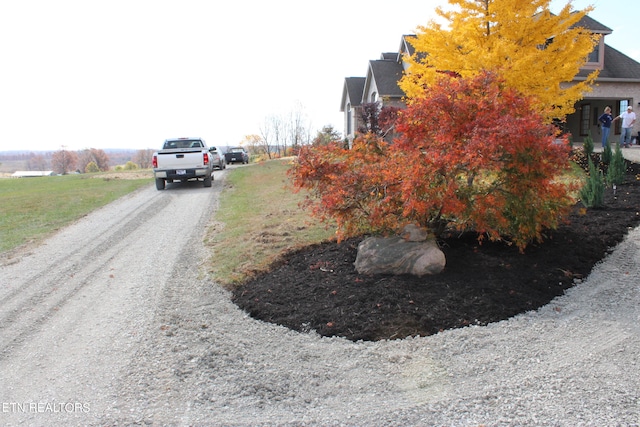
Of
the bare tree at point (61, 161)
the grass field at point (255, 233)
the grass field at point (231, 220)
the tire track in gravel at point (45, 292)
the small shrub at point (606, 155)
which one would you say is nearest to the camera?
the tire track in gravel at point (45, 292)

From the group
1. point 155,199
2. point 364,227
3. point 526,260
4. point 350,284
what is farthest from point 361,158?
point 155,199

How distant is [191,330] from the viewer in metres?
4.84

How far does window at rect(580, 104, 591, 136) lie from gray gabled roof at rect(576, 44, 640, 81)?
226cm

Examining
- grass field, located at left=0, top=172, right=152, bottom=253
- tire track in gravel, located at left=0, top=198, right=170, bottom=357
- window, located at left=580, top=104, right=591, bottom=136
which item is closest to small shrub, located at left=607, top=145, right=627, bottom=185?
tire track in gravel, located at left=0, top=198, right=170, bottom=357

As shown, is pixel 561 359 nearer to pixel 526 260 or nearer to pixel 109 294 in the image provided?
pixel 526 260

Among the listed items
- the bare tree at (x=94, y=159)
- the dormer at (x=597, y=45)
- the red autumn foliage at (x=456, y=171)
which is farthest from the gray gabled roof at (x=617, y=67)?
the bare tree at (x=94, y=159)

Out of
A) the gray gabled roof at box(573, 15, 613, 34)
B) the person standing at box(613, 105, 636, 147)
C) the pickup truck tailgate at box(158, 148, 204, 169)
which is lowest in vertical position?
the pickup truck tailgate at box(158, 148, 204, 169)

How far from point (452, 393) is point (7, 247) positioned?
8.77 m

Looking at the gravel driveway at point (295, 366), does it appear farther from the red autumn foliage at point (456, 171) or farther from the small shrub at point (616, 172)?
the small shrub at point (616, 172)

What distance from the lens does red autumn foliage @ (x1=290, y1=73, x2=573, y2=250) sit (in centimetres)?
517

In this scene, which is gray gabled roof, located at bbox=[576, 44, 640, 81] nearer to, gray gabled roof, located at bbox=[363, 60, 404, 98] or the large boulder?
gray gabled roof, located at bbox=[363, 60, 404, 98]

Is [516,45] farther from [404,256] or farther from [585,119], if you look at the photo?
[585,119]

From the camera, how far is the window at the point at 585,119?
80.5 feet

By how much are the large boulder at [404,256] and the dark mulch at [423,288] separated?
139 mm
